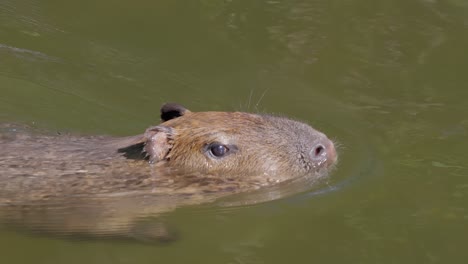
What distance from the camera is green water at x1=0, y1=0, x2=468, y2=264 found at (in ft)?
20.3

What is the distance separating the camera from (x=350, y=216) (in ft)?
21.6

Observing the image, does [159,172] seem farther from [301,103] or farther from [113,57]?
[113,57]

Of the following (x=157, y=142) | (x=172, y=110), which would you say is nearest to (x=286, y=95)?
(x=172, y=110)

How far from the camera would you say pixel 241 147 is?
718 centimetres

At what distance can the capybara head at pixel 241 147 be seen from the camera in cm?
714

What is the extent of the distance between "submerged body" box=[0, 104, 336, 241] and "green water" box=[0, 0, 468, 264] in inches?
12.8

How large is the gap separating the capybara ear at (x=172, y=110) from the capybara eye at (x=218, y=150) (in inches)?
23.5

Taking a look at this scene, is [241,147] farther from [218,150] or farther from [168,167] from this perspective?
[168,167]

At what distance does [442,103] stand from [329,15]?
248 centimetres

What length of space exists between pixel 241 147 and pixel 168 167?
609mm

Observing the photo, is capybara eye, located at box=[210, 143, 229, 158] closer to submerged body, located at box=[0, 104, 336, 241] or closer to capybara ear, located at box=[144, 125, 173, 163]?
submerged body, located at box=[0, 104, 336, 241]

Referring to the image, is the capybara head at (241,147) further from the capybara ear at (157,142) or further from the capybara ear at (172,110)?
the capybara ear at (172,110)

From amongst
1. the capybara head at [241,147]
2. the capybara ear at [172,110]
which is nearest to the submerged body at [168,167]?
the capybara head at [241,147]

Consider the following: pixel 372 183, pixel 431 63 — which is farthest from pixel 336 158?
pixel 431 63
